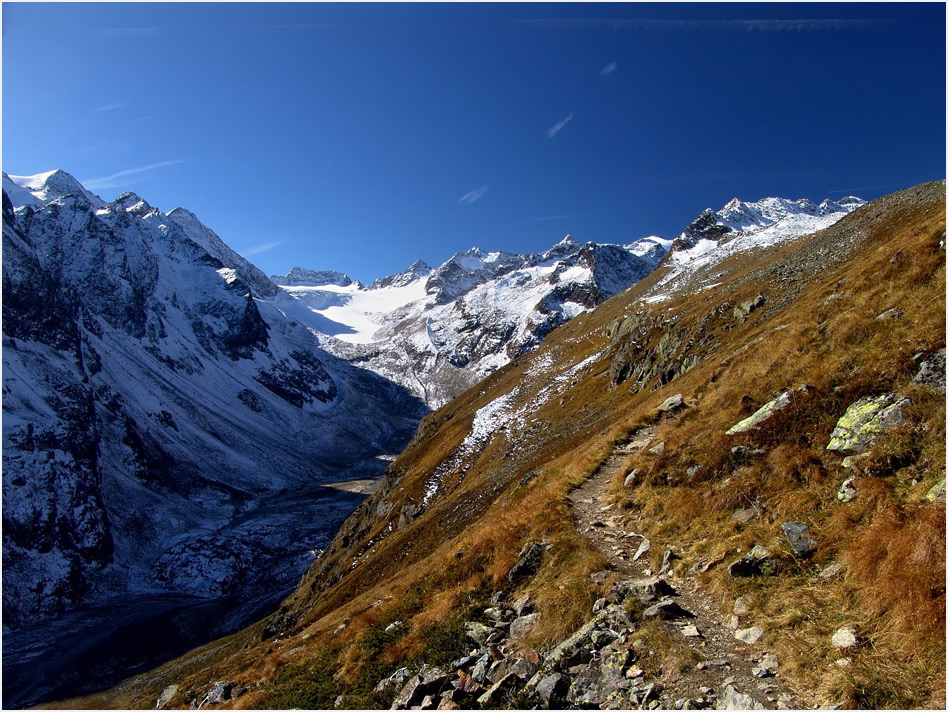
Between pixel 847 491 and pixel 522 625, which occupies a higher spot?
pixel 847 491

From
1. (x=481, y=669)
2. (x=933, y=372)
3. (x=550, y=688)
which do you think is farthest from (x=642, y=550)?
(x=933, y=372)

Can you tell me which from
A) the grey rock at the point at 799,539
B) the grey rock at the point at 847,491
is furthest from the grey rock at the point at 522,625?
the grey rock at the point at 847,491

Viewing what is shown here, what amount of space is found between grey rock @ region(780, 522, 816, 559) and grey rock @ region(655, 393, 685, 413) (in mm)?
10726

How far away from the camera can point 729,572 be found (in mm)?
9742

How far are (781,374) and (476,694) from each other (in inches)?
502

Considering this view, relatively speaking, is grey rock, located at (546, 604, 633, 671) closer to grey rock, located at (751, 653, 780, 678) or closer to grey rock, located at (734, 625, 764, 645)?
grey rock, located at (734, 625, 764, 645)

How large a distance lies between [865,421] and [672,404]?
385 inches

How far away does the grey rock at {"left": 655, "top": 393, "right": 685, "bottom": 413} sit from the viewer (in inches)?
813

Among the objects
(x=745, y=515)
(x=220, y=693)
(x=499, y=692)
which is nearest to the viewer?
(x=499, y=692)

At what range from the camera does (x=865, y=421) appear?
37.1ft

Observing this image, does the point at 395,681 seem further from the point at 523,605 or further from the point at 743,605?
the point at 743,605

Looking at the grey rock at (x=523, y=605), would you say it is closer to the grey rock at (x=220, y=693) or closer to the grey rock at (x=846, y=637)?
the grey rock at (x=846, y=637)

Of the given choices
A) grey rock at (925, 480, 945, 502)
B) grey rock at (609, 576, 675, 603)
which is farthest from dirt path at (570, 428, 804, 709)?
grey rock at (925, 480, 945, 502)

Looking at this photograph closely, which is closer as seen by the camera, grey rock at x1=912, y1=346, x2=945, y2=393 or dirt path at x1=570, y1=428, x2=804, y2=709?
dirt path at x1=570, y1=428, x2=804, y2=709
